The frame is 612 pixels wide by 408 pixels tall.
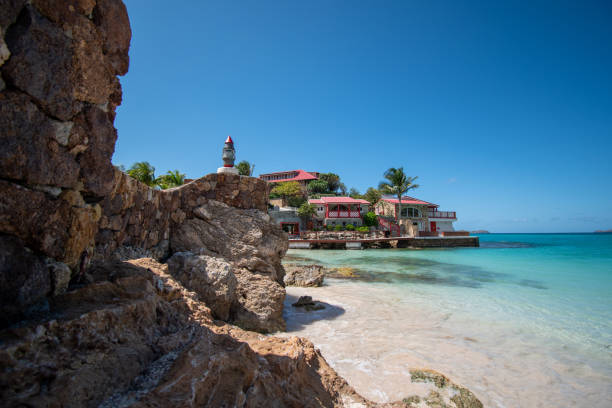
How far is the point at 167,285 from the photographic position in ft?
9.14

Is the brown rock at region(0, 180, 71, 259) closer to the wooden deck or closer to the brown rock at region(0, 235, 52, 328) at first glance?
the brown rock at region(0, 235, 52, 328)

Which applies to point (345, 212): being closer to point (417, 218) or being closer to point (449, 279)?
point (417, 218)

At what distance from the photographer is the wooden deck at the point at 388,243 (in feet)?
103

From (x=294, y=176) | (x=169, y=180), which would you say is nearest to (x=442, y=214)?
(x=294, y=176)

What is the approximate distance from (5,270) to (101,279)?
2.61 feet

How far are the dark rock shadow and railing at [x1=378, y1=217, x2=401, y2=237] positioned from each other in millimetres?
35263

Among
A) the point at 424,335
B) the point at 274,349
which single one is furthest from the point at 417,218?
the point at 274,349

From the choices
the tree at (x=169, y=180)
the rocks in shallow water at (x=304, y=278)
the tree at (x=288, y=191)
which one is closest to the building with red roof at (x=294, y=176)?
the tree at (x=288, y=191)

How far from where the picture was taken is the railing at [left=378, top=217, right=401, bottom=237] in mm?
40125

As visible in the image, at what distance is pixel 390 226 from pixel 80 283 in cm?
4198

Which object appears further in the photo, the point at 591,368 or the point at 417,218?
the point at 417,218

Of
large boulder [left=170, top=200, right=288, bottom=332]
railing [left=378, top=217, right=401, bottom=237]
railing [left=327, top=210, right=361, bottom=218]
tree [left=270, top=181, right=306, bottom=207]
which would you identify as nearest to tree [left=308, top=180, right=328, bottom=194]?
tree [left=270, top=181, right=306, bottom=207]

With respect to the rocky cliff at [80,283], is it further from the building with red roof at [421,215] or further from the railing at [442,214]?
the railing at [442,214]

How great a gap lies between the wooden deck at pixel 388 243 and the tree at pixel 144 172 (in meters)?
14.9
